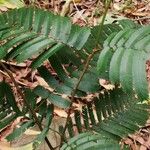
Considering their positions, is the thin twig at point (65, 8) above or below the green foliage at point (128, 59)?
below

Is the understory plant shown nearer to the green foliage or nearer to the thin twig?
the green foliage

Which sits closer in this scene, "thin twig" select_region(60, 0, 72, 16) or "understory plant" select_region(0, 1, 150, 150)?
"understory plant" select_region(0, 1, 150, 150)

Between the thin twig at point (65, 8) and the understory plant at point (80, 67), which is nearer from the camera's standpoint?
the understory plant at point (80, 67)

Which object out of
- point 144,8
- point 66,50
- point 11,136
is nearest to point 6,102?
point 11,136

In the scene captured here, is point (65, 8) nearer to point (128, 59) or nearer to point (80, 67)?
point (80, 67)

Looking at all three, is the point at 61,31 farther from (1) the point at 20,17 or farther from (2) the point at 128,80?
(2) the point at 128,80

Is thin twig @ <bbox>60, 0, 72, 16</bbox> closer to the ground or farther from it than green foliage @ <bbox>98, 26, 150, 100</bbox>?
closer to the ground

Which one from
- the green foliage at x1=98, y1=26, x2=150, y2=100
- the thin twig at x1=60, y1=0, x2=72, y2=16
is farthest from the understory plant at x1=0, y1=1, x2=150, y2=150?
the thin twig at x1=60, y1=0, x2=72, y2=16

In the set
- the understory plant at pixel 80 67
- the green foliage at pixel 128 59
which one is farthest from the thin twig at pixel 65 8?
the green foliage at pixel 128 59

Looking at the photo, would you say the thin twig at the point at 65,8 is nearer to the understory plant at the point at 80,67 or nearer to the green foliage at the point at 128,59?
the understory plant at the point at 80,67
